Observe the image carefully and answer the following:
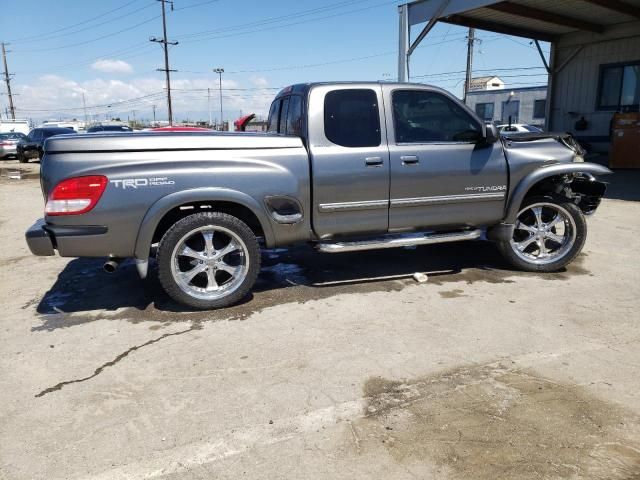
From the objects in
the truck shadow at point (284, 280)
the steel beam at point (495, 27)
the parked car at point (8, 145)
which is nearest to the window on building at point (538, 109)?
the steel beam at point (495, 27)

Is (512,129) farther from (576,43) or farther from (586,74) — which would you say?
(576,43)

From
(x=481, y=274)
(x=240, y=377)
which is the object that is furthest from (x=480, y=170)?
(x=240, y=377)

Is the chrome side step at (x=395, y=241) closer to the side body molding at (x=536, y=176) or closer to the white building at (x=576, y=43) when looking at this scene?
the side body molding at (x=536, y=176)

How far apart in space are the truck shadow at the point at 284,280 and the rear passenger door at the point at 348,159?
27.5 inches

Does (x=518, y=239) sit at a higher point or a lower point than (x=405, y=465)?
higher

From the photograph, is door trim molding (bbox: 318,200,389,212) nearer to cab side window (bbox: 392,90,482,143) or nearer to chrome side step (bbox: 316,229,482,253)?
chrome side step (bbox: 316,229,482,253)

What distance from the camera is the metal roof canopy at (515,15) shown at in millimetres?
12477

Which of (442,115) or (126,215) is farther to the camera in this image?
(442,115)

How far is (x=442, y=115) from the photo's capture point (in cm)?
489

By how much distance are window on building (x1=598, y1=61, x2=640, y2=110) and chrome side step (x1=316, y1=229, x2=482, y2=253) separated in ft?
45.7

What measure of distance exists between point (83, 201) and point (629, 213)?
28.7 feet

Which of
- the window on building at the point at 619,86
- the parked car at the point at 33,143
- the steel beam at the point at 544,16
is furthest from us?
the parked car at the point at 33,143

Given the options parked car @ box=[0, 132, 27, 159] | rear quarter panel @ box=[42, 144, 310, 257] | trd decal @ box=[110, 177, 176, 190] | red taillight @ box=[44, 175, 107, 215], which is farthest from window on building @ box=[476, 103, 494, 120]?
red taillight @ box=[44, 175, 107, 215]

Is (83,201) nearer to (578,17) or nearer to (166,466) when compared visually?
(166,466)
